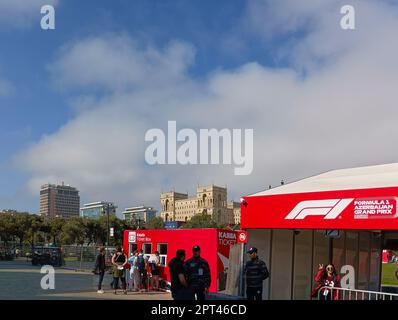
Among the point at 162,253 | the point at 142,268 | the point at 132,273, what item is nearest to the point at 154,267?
the point at 142,268

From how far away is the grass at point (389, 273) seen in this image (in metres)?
15.5

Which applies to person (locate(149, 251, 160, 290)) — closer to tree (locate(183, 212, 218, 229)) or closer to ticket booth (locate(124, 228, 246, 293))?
ticket booth (locate(124, 228, 246, 293))

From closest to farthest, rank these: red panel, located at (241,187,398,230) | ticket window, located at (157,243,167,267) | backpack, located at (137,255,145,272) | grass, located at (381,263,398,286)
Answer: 1. red panel, located at (241,187,398,230)
2. grass, located at (381,263,398,286)
3. backpack, located at (137,255,145,272)
4. ticket window, located at (157,243,167,267)

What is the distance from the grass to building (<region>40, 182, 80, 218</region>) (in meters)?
168

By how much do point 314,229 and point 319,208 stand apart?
4.15ft

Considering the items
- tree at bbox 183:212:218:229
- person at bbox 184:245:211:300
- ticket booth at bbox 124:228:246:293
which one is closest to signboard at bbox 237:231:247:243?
ticket booth at bbox 124:228:246:293

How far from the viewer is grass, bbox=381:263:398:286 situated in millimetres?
15476

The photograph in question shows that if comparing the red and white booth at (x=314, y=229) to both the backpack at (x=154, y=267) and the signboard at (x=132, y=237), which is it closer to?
the backpack at (x=154, y=267)

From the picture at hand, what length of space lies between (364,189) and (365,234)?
5499mm

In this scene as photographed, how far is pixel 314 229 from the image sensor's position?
12531mm

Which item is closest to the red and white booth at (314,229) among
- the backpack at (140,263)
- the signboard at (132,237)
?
the backpack at (140,263)

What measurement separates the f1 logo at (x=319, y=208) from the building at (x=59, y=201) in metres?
172
